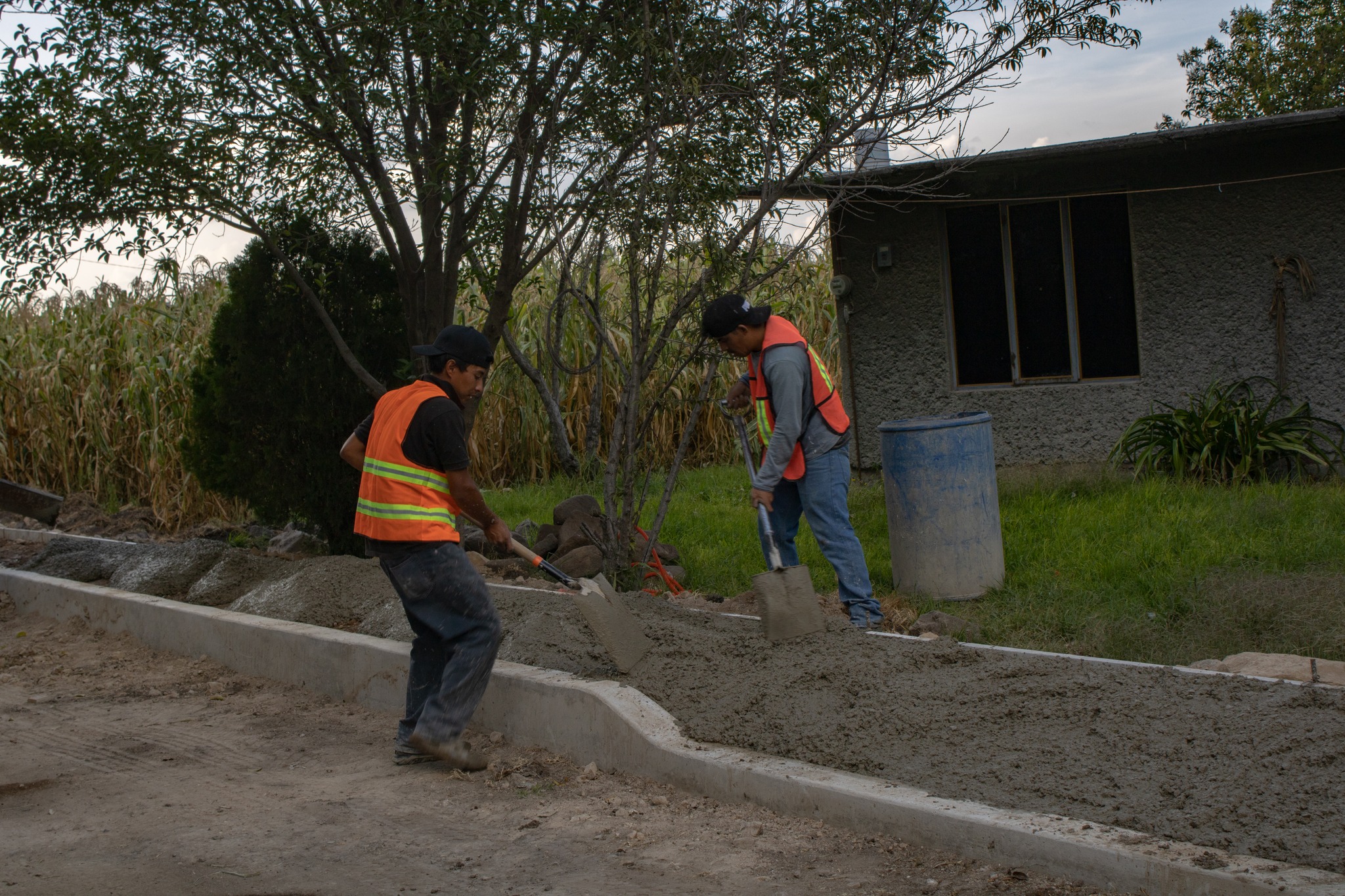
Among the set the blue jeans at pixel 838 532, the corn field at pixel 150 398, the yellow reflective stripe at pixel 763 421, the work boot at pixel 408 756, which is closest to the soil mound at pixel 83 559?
the corn field at pixel 150 398

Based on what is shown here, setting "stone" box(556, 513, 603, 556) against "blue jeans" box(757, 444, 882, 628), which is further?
"stone" box(556, 513, 603, 556)

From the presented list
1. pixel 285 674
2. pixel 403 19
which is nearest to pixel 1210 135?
pixel 403 19

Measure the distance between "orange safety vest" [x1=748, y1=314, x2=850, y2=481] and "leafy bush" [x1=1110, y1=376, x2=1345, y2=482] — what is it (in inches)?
158

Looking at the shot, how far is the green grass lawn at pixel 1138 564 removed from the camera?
559cm

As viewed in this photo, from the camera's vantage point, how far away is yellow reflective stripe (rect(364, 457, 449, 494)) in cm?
463

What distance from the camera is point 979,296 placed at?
996 centimetres

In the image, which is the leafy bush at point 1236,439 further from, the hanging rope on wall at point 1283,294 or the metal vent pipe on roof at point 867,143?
the metal vent pipe on roof at point 867,143

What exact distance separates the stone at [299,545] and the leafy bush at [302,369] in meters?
0.95

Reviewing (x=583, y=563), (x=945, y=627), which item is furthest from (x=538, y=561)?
(x=583, y=563)

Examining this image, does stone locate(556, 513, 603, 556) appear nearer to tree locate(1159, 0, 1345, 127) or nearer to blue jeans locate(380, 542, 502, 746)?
blue jeans locate(380, 542, 502, 746)

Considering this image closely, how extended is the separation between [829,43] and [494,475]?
7962 mm

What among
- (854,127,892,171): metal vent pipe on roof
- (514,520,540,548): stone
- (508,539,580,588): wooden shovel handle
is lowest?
(514,520,540,548): stone

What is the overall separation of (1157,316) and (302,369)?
6.72 meters

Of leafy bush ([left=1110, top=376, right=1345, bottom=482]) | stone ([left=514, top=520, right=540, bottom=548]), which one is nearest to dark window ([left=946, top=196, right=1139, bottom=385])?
leafy bush ([left=1110, top=376, right=1345, bottom=482])
